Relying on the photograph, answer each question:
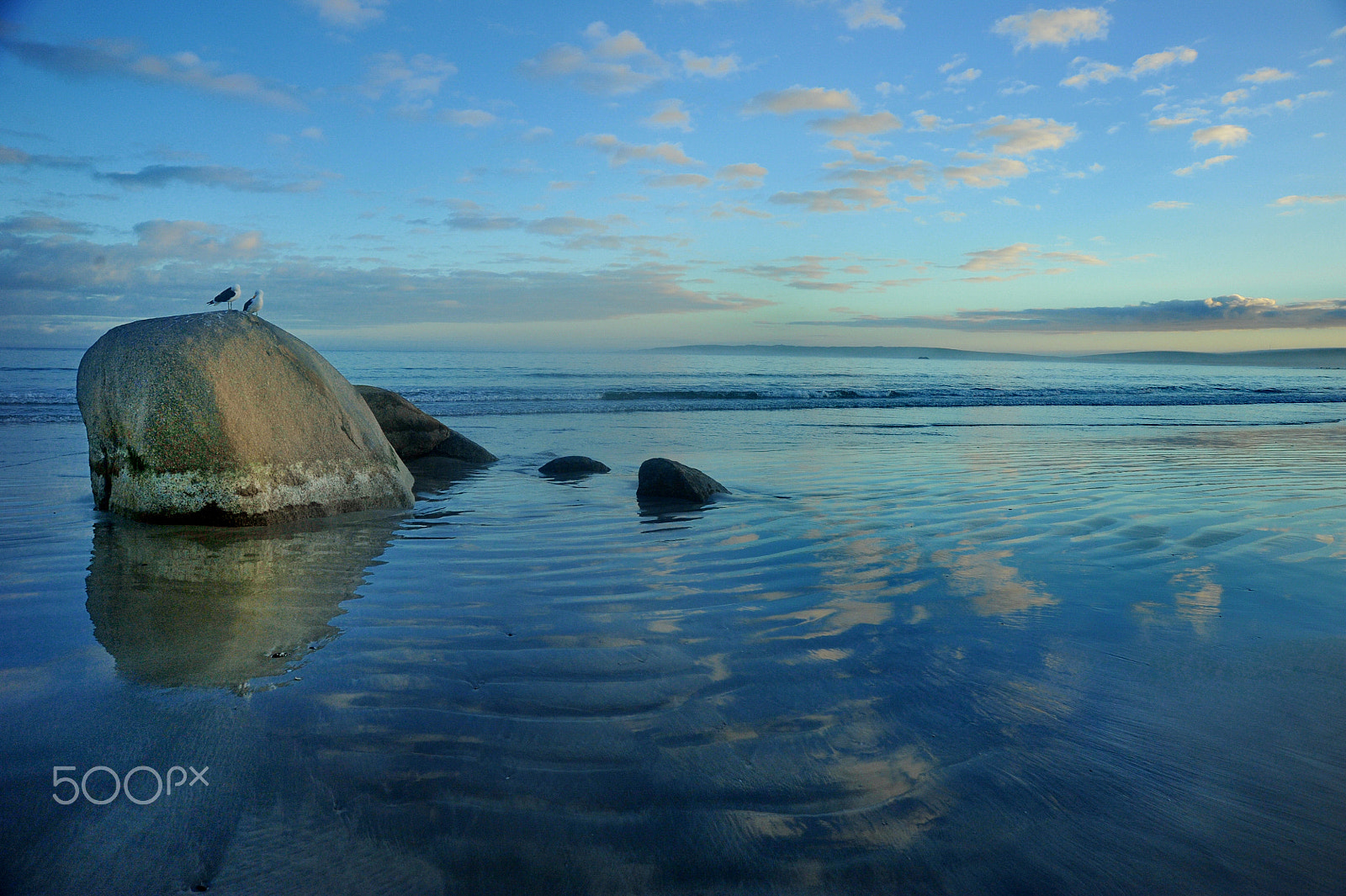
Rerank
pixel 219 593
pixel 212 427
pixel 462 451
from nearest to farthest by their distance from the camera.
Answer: pixel 219 593, pixel 212 427, pixel 462 451

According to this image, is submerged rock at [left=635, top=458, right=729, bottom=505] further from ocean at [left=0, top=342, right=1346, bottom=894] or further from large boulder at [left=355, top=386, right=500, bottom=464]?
large boulder at [left=355, top=386, right=500, bottom=464]

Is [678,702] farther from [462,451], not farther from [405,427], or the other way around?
[405,427]

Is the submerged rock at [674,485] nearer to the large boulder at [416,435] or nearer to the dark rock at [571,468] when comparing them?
the dark rock at [571,468]

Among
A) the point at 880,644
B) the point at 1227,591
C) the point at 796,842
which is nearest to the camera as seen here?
the point at 796,842

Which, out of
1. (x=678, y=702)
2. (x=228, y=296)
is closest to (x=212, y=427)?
(x=228, y=296)

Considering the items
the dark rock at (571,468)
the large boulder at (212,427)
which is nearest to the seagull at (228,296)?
the large boulder at (212,427)

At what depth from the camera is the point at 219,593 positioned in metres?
3.96

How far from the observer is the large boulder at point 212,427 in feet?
18.7

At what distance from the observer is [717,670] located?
2957 mm

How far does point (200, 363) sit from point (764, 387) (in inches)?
1062

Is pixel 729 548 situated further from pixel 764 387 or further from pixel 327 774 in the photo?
pixel 764 387

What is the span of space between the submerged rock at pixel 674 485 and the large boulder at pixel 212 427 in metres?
2.49

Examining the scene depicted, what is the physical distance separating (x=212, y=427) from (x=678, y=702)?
15.8 feet

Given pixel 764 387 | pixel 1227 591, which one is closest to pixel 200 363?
pixel 1227 591
